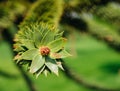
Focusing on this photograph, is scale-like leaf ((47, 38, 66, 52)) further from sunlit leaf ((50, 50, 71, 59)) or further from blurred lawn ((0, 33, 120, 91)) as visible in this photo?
blurred lawn ((0, 33, 120, 91))

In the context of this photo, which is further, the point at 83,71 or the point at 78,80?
the point at 83,71

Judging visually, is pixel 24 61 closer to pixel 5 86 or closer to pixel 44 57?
→ pixel 44 57

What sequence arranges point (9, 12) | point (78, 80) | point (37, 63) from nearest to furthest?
point (37, 63)
point (9, 12)
point (78, 80)

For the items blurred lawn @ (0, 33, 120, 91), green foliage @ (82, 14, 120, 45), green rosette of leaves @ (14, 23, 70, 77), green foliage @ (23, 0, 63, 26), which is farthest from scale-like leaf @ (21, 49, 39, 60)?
blurred lawn @ (0, 33, 120, 91)

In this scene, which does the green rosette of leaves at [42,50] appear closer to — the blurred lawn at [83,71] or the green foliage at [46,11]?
the green foliage at [46,11]

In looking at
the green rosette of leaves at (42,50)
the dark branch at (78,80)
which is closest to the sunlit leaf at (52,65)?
the green rosette of leaves at (42,50)

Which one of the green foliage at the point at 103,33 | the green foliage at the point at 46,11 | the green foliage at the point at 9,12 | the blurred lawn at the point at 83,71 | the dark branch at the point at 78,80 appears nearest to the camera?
the green foliage at the point at 46,11

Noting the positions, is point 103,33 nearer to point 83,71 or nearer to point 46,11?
point 46,11

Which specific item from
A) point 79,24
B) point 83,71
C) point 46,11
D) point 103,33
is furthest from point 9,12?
point 83,71

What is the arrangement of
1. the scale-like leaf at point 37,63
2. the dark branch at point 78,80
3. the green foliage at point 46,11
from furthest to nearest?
1. the dark branch at point 78,80
2. the green foliage at point 46,11
3. the scale-like leaf at point 37,63
